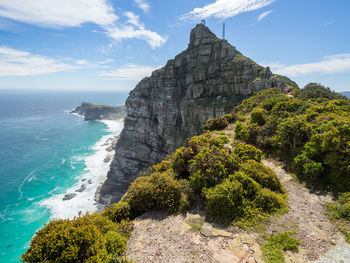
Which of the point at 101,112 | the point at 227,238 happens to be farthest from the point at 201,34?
the point at 101,112

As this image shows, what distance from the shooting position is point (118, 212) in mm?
10461

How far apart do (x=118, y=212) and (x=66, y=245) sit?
161 inches

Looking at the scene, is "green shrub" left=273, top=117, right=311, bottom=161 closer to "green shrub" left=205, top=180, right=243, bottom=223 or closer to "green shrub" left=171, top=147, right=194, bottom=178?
"green shrub" left=205, top=180, right=243, bottom=223

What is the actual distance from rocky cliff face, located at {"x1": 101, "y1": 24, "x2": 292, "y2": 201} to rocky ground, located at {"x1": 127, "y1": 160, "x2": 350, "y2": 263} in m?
45.4

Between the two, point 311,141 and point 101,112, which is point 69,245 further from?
point 101,112

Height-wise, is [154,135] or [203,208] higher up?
[203,208]

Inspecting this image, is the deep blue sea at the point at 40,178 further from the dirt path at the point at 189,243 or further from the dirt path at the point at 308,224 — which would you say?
the dirt path at the point at 308,224

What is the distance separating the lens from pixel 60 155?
3100 inches

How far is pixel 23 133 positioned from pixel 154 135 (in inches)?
3800

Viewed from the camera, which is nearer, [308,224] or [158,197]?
[308,224]

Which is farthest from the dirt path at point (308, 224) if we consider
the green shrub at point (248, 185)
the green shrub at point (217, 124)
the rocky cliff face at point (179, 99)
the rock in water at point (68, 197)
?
the rock in water at point (68, 197)

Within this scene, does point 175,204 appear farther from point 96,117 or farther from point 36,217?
point 96,117

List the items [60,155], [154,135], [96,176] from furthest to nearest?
Result: [60,155] → [154,135] → [96,176]

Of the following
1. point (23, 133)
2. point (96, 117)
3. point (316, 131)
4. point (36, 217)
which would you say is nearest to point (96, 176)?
point (36, 217)
